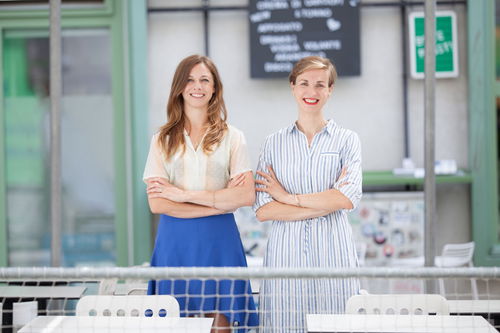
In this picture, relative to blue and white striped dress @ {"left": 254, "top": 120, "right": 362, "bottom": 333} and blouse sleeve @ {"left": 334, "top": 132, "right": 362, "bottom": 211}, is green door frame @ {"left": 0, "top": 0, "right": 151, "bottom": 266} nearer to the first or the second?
blue and white striped dress @ {"left": 254, "top": 120, "right": 362, "bottom": 333}

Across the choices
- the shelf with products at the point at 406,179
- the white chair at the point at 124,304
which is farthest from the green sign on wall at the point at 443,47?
the white chair at the point at 124,304

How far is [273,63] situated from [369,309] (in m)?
3.34

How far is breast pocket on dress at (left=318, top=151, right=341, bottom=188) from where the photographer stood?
10.4 feet

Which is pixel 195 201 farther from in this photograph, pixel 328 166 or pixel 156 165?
pixel 328 166

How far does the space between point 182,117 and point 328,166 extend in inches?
26.9

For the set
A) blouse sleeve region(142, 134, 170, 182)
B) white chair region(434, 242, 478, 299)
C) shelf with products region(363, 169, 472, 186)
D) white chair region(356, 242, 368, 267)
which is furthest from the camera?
shelf with products region(363, 169, 472, 186)

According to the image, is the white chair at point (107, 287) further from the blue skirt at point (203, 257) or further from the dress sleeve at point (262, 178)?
the dress sleeve at point (262, 178)

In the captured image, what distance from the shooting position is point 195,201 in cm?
310

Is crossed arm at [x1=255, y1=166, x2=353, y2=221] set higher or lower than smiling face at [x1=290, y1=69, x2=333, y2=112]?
lower

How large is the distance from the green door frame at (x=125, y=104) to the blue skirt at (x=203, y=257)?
2.71m

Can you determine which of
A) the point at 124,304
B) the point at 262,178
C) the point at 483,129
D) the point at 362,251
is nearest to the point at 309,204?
the point at 262,178

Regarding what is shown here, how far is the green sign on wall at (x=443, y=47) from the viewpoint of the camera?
5785 mm

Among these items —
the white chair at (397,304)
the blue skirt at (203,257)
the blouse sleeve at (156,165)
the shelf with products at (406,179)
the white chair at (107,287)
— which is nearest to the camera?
the white chair at (397,304)

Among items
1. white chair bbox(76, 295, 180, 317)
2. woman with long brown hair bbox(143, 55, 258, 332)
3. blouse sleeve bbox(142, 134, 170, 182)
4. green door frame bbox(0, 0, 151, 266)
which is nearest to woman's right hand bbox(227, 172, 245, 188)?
woman with long brown hair bbox(143, 55, 258, 332)
